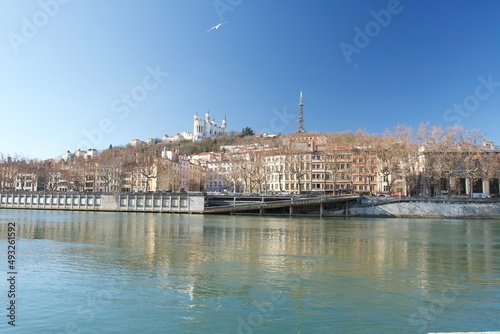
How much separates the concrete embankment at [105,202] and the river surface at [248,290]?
173 feet

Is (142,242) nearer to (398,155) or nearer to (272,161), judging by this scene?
(398,155)

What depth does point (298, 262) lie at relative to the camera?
2112cm

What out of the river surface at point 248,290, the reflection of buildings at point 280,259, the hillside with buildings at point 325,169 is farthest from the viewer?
the hillside with buildings at point 325,169

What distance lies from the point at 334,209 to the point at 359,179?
104ft

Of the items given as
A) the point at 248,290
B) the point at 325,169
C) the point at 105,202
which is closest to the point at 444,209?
the point at 325,169

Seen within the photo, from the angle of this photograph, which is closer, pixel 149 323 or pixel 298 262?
pixel 149 323

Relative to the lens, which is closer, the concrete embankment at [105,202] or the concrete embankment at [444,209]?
the concrete embankment at [444,209]

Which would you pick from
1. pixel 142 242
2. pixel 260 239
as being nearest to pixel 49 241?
pixel 142 242

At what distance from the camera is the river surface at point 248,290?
11.5m
